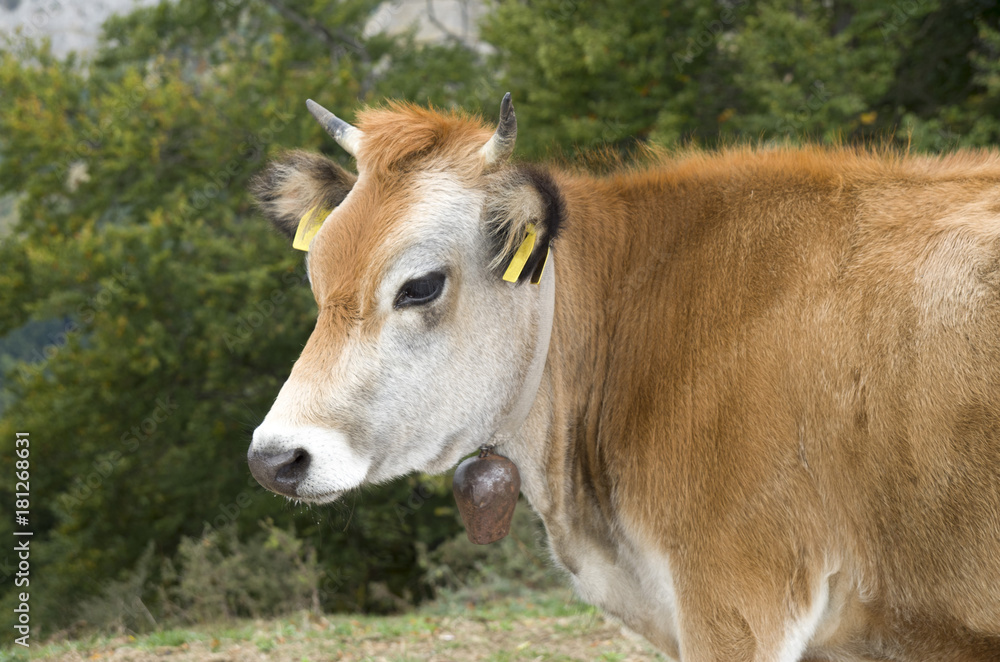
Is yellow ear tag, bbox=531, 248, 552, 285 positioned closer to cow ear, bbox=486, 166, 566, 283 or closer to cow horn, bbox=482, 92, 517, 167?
cow ear, bbox=486, 166, 566, 283

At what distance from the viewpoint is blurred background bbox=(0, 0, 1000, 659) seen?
Result: 41.1 feet

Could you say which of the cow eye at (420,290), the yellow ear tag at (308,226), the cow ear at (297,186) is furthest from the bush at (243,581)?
the cow eye at (420,290)

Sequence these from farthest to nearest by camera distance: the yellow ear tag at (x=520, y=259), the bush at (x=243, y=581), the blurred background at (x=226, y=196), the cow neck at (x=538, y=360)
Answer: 1. the blurred background at (x=226, y=196)
2. the bush at (x=243, y=581)
3. the cow neck at (x=538, y=360)
4. the yellow ear tag at (x=520, y=259)

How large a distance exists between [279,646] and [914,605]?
15.1 ft

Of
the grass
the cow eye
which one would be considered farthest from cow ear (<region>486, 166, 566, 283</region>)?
the grass

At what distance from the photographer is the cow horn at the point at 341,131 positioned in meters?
3.37

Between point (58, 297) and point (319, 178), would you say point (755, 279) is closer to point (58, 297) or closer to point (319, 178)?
point (319, 178)

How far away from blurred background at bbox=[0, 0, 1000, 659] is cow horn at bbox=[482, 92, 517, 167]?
858cm

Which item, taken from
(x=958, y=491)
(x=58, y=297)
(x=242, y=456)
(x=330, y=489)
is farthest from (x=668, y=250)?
(x=242, y=456)

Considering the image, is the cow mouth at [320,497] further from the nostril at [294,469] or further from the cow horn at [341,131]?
the cow horn at [341,131]

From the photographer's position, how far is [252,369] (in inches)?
677

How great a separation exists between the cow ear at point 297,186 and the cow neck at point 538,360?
102cm

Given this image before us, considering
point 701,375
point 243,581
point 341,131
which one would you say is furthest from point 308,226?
point 243,581

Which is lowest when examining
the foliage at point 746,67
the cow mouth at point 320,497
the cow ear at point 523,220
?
the cow mouth at point 320,497
